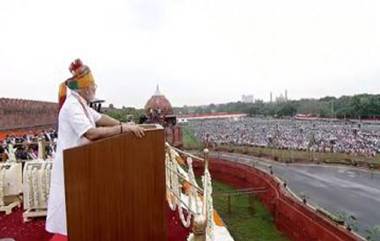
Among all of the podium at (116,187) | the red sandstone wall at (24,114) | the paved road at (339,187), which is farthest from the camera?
the red sandstone wall at (24,114)

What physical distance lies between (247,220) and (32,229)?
10.8 m

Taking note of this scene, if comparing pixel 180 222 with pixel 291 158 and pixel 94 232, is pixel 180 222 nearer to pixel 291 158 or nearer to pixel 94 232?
pixel 94 232

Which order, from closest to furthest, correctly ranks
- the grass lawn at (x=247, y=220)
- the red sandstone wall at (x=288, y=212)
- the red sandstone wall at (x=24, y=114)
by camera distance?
the red sandstone wall at (x=288, y=212)
the grass lawn at (x=247, y=220)
the red sandstone wall at (x=24, y=114)

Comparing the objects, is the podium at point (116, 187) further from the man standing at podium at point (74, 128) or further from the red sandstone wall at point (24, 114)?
the red sandstone wall at point (24, 114)

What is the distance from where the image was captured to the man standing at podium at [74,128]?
7.31ft

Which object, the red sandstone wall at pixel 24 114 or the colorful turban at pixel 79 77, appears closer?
the colorful turban at pixel 79 77

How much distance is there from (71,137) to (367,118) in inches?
3343

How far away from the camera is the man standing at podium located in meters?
2.23

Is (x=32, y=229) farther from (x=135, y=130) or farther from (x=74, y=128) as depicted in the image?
(x=135, y=130)

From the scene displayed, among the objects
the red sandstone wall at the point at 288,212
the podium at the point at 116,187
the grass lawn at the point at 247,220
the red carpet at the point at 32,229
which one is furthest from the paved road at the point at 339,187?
the podium at the point at 116,187

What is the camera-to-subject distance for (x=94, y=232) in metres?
2.15

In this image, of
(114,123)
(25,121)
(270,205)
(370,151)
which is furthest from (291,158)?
(114,123)

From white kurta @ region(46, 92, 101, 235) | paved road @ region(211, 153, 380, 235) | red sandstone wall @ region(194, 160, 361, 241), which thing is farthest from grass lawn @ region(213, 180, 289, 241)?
white kurta @ region(46, 92, 101, 235)

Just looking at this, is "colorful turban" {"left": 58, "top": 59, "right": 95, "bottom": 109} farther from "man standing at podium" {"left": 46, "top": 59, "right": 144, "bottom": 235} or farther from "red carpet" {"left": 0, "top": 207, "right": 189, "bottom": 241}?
"red carpet" {"left": 0, "top": 207, "right": 189, "bottom": 241}
